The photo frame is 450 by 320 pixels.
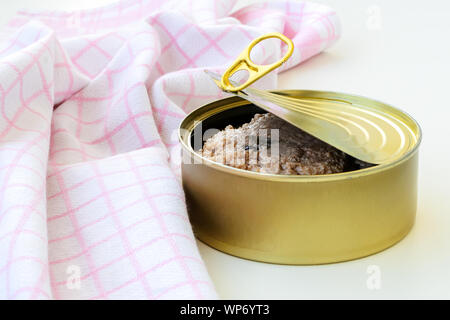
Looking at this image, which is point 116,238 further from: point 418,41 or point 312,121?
point 418,41

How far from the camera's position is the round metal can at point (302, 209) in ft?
2.53

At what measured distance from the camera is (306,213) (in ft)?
2.55

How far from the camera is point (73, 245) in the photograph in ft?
2.72

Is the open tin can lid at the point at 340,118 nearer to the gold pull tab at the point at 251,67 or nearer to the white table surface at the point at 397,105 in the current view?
the gold pull tab at the point at 251,67

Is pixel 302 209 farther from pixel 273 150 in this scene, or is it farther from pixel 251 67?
pixel 251 67

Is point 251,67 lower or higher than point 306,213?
higher

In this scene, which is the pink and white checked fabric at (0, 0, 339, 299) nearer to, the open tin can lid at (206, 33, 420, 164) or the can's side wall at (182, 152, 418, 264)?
the can's side wall at (182, 152, 418, 264)

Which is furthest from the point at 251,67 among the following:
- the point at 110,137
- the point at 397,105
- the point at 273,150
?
the point at 397,105

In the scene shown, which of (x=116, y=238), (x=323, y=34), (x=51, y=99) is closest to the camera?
(x=116, y=238)

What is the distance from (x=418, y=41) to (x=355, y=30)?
0.56ft

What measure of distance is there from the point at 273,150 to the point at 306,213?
4.7 inches

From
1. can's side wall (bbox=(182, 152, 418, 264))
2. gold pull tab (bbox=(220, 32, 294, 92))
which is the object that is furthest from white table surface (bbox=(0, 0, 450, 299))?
gold pull tab (bbox=(220, 32, 294, 92))

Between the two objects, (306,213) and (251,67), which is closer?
(306,213)
